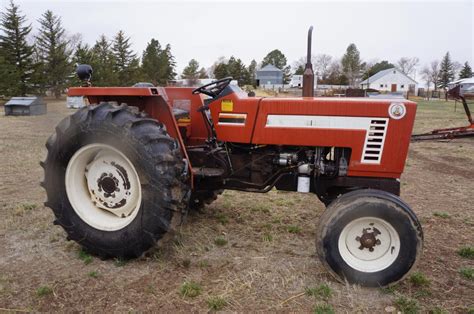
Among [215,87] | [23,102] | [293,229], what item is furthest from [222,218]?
[23,102]

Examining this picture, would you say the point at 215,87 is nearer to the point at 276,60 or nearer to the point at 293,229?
the point at 293,229

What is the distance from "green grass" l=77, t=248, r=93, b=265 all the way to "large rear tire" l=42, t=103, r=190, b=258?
66 mm

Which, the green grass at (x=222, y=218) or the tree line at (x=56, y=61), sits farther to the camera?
the tree line at (x=56, y=61)

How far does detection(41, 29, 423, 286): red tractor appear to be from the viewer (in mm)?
2895

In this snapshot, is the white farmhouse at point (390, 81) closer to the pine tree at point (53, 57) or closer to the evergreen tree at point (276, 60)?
the evergreen tree at point (276, 60)

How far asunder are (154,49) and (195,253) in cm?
4449

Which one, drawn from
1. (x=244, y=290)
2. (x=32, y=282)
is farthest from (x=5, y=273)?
(x=244, y=290)

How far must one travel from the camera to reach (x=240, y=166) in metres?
3.63

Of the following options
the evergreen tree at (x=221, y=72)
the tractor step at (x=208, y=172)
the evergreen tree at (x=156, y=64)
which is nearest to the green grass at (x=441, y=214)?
the tractor step at (x=208, y=172)

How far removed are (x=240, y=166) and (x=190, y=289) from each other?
48.6 inches

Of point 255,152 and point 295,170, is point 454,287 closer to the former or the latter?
point 295,170

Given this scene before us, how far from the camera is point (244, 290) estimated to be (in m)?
2.88

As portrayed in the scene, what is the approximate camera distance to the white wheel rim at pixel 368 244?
2.89 m

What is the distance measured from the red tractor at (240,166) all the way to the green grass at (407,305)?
17 cm
